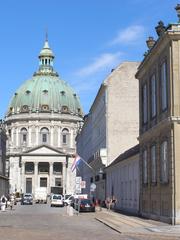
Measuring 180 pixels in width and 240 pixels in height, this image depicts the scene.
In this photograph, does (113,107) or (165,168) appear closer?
(165,168)

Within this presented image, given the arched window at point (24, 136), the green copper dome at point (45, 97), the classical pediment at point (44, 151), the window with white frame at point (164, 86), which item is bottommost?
the window with white frame at point (164, 86)

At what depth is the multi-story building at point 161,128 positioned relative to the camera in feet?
102

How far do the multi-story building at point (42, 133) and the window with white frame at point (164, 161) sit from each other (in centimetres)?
11977

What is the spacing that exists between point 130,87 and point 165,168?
124 ft

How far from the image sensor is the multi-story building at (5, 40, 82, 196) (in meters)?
156

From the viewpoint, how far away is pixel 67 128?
6555 inches

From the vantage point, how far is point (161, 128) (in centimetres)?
3362

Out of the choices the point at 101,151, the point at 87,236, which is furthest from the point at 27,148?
the point at 87,236

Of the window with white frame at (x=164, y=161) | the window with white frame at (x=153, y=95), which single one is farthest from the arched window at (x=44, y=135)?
the window with white frame at (x=164, y=161)

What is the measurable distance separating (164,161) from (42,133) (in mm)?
132078

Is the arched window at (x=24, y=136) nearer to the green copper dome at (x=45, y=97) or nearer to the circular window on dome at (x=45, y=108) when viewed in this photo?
the green copper dome at (x=45, y=97)

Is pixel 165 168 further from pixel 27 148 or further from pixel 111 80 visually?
pixel 27 148

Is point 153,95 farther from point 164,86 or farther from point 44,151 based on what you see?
point 44,151

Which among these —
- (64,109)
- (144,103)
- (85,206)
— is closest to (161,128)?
(144,103)
